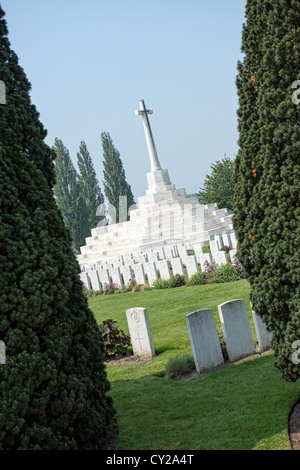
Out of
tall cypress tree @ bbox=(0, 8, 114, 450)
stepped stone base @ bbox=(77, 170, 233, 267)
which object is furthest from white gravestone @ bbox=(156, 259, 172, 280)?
tall cypress tree @ bbox=(0, 8, 114, 450)

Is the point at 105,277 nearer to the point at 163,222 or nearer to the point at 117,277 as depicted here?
the point at 117,277

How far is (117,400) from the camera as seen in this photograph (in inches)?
224

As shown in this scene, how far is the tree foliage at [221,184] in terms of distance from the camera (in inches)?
1266

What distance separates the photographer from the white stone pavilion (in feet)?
82.9

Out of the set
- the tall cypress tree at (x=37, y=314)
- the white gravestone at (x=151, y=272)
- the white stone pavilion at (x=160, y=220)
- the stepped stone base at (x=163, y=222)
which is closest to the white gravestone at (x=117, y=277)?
the white gravestone at (x=151, y=272)

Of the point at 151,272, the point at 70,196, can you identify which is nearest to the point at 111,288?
the point at 151,272

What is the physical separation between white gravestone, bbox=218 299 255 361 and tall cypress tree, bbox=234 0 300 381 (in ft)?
6.48

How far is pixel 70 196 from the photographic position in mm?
44844

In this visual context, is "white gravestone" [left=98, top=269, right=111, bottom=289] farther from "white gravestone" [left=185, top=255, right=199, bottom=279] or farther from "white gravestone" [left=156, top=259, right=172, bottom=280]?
"white gravestone" [left=185, top=255, right=199, bottom=279]

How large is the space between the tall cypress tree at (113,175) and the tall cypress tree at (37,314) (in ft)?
135

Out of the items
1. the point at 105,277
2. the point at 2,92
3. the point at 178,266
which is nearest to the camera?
the point at 2,92

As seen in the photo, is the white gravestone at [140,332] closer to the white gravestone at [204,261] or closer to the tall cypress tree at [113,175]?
the white gravestone at [204,261]

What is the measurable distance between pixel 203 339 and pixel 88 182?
4128cm
